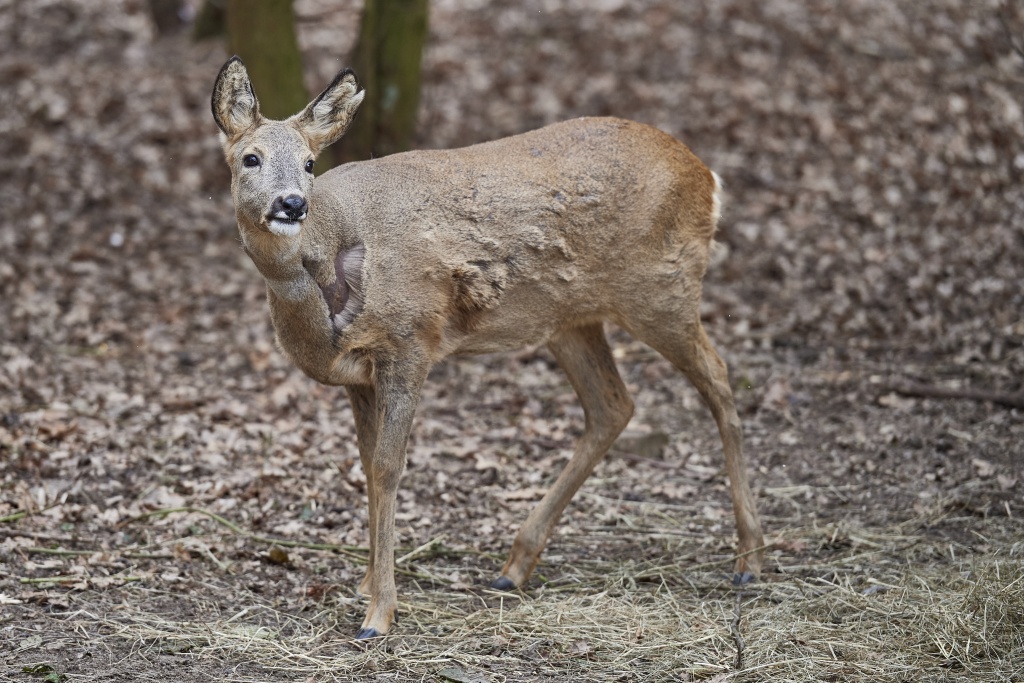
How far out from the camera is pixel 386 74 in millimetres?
11336

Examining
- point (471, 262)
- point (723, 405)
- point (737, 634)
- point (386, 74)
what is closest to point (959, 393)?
point (723, 405)

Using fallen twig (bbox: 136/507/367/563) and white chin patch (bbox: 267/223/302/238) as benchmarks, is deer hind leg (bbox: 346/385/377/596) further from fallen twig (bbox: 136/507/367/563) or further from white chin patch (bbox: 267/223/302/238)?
white chin patch (bbox: 267/223/302/238)

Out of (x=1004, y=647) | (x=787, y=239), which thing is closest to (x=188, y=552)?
(x=1004, y=647)

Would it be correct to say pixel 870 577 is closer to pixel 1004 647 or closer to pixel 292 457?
pixel 1004 647

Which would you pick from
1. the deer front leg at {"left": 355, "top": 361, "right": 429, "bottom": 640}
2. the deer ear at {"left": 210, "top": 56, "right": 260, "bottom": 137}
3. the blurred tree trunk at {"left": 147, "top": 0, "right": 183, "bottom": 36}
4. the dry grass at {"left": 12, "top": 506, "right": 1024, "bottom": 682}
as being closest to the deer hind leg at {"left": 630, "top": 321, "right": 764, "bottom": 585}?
the dry grass at {"left": 12, "top": 506, "right": 1024, "bottom": 682}

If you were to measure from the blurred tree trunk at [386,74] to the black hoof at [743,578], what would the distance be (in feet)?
20.0

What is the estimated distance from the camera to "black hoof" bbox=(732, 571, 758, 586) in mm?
6277

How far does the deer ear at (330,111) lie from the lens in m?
5.45

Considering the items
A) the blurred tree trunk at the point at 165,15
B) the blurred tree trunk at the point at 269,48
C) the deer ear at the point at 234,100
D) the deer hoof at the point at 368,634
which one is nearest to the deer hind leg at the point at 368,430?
the deer hoof at the point at 368,634

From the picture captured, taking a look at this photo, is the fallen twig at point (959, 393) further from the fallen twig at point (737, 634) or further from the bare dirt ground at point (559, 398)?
the fallen twig at point (737, 634)

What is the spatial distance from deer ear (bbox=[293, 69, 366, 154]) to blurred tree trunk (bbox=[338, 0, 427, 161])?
5649 mm

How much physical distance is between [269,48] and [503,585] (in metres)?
6.32

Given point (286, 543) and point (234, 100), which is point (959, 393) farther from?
point (234, 100)

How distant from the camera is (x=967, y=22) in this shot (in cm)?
1368
